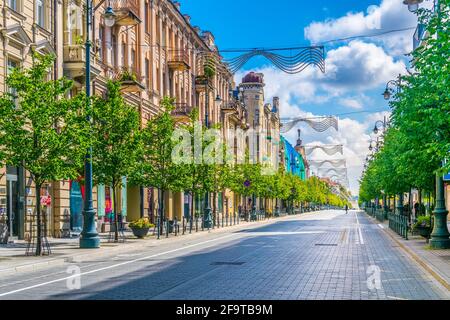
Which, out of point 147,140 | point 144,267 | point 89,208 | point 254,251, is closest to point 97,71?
point 147,140

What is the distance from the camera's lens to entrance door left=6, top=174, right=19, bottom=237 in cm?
2830

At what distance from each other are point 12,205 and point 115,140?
5025 millimetres

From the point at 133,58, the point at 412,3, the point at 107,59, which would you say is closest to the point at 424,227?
the point at 412,3

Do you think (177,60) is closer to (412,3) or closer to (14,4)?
(14,4)

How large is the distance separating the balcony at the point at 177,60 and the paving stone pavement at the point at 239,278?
3174cm

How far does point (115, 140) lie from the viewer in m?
29.2

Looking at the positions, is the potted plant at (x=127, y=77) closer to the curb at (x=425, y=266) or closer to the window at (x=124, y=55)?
the window at (x=124, y=55)

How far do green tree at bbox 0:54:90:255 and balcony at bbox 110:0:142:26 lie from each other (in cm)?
1858

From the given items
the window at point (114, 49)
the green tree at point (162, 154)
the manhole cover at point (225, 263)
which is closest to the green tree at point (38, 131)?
the manhole cover at point (225, 263)

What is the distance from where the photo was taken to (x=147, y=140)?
34.6 m

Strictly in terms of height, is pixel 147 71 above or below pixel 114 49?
below

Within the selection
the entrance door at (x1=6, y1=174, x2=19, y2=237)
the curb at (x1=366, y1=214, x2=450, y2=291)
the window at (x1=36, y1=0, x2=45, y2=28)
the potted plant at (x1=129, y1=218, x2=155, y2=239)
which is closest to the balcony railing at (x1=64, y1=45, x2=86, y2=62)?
the window at (x1=36, y1=0, x2=45, y2=28)

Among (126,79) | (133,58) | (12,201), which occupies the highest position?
(133,58)
